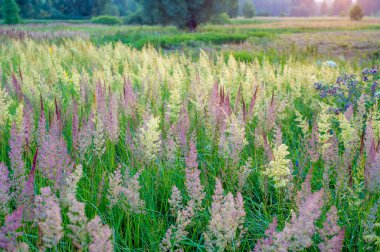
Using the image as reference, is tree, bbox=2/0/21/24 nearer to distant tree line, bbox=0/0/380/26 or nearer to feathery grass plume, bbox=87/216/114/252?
distant tree line, bbox=0/0/380/26

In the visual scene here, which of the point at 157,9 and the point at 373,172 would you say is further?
the point at 157,9

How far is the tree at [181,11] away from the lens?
26.0 m

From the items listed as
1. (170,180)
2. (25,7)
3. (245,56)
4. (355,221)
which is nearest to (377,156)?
(355,221)

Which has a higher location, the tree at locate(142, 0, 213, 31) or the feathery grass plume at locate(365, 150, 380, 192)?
the tree at locate(142, 0, 213, 31)

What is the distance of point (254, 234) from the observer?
5.72 ft

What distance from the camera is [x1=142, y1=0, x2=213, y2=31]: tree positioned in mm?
26000

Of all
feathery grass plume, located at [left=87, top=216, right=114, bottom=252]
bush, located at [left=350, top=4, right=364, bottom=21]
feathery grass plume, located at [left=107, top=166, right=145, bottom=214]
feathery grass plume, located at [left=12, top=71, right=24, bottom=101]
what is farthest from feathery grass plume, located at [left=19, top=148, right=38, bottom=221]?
bush, located at [left=350, top=4, right=364, bottom=21]

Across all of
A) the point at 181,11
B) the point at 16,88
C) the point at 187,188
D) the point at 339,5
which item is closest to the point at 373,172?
the point at 187,188

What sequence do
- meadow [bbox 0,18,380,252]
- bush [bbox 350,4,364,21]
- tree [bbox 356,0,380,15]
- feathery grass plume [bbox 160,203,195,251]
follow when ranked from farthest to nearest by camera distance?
1. tree [bbox 356,0,380,15]
2. bush [bbox 350,4,364,21]
3. feathery grass plume [bbox 160,203,195,251]
4. meadow [bbox 0,18,380,252]

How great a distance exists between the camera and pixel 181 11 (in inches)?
1021

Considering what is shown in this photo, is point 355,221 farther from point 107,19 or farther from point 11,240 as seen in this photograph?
point 107,19

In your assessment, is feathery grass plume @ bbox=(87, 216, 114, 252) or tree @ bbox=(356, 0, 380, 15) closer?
feathery grass plume @ bbox=(87, 216, 114, 252)

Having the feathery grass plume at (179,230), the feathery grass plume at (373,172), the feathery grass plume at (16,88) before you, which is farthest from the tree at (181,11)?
the feathery grass plume at (179,230)

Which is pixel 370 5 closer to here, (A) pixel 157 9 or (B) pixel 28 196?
(A) pixel 157 9
